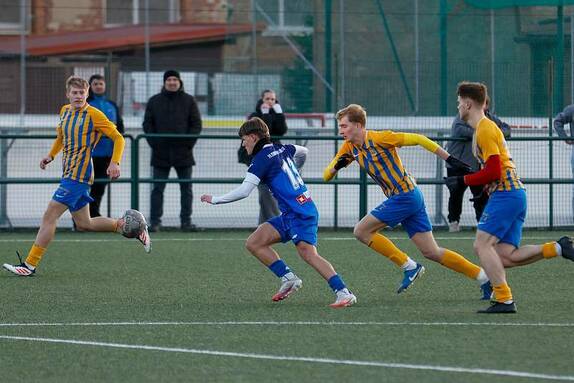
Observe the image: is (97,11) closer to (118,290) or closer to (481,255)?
(118,290)

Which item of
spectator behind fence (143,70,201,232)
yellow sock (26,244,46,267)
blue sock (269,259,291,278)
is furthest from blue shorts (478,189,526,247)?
spectator behind fence (143,70,201,232)

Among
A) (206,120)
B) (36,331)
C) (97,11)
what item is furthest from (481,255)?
(97,11)

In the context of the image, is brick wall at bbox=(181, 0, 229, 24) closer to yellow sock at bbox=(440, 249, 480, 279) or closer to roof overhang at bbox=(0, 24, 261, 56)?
roof overhang at bbox=(0, 24, 261, 56)

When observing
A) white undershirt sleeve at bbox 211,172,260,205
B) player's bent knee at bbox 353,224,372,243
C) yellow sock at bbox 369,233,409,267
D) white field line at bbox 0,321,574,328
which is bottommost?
white field line at bbox 0,321,574,328

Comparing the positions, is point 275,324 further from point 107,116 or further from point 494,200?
point 107,116

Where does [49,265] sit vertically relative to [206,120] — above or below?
below

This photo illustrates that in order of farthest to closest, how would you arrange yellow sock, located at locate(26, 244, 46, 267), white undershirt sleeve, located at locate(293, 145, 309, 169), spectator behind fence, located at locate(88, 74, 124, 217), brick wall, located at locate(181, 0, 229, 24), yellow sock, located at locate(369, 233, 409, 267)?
1. brick wall, located at locate(181, 0, 229, 24)
2. spectator behind fence, located at locate(88, 74, 124, 217)
3. yellow sock, located at locate(26, 244, 46, 267)
4. yellow sock, located at locate(369, 233, 409, 267)
5. white undershirt sleeve, located at locate(293, 145, 309, 169)

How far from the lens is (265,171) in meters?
8.97

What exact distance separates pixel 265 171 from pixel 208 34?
Answer: 49.0 feet

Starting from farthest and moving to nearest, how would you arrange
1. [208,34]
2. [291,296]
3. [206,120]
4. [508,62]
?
[208,34] → [206,120] → [508,62] → [291,296]

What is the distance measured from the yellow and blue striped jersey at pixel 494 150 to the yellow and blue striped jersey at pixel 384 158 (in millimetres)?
967

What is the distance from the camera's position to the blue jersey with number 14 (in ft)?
29.4

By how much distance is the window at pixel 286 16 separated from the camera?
69.0 ft

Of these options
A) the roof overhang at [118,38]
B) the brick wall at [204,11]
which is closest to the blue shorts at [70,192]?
the roof overhang at [118,38]
